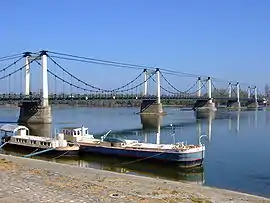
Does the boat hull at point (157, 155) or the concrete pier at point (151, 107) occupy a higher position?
the concrete pier at point (151, 107)

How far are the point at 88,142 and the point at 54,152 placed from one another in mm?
3689

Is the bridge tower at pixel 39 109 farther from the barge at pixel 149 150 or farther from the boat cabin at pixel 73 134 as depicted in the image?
the barge at pixel 149 150

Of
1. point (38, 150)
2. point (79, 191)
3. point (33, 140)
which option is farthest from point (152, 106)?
point (79, 191)

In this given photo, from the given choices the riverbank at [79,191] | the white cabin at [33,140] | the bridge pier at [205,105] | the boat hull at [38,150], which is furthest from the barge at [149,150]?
the bridge pier at [205,105]

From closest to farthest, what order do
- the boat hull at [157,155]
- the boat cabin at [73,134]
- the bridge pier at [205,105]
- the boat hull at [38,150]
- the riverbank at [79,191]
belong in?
the riverbank at [79,191], the boat hull at [157,155], the boat hull at [38,150], the boat cabin at [73,134], the bridge pier at [205,105]

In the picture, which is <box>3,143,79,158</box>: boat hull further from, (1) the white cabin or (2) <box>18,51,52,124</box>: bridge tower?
(2) <box>18,51,52,124</box>: bridge tower

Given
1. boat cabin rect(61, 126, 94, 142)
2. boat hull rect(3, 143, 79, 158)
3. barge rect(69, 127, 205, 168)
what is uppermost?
boat cabin rect(61, 126, 94, 142)

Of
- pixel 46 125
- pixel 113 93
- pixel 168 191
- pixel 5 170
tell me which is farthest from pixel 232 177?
pixel 113 93

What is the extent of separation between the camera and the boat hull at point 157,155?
113ft

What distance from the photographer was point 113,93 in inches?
5108

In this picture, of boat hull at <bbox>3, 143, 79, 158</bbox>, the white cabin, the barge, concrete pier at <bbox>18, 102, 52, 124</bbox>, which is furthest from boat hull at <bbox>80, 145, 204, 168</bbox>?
concrete pier at <bbox>18, 102, 52, 124</bbox>

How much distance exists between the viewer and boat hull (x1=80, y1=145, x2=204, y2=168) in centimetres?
3453

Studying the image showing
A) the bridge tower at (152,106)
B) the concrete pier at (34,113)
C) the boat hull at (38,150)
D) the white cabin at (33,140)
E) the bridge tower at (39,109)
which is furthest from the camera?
the bridge tower at (152,106)

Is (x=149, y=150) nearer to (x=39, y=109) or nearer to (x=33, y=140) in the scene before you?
(x=33, y=140)
